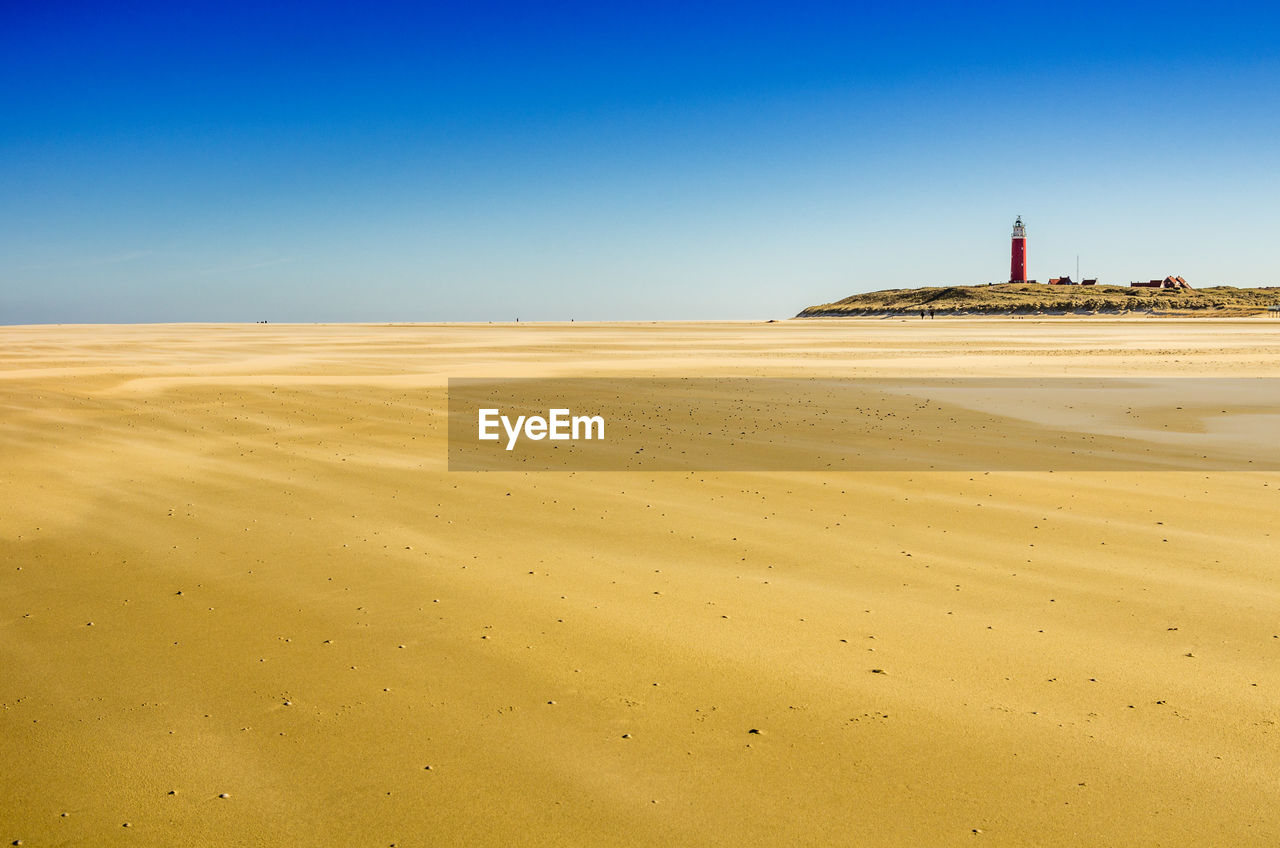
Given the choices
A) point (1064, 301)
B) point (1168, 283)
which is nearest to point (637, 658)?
point (1064, 301)

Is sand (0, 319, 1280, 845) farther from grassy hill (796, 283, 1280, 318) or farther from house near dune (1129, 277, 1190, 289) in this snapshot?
house near dune (1129, 277, 1190, 289)

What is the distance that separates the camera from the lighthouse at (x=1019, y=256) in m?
153

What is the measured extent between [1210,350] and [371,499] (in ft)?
121

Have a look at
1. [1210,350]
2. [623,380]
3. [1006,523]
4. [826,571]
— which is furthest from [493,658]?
[1210,350]

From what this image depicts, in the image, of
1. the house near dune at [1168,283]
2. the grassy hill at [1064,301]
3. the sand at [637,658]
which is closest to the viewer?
the sand at [637,658]

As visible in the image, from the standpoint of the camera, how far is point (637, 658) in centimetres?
620

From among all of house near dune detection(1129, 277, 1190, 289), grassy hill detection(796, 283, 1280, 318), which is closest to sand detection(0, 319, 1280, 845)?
grassy hill detection(796, 283, 1280, 318)

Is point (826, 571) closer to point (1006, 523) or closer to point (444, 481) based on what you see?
point (1006, 523)

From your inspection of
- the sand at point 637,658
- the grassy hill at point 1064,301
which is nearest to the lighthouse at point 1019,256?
the grassy hill at point 1064,301

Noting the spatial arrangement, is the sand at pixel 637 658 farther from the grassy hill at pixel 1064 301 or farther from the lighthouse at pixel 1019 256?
the lighthouse at pixel 1019 256

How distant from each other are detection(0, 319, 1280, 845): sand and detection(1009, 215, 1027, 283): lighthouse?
153378mm

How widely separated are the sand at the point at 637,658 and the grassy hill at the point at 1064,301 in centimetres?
9742

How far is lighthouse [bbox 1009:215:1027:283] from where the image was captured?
153125 mm

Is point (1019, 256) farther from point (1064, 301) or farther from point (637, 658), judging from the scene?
point (637, 658)
